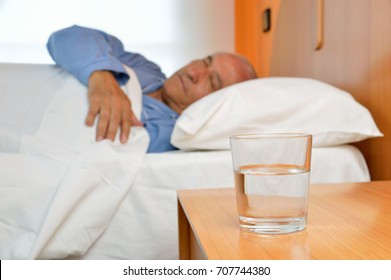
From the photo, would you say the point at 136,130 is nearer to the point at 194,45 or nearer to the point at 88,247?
the point at 88,247

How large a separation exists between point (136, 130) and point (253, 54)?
139cm

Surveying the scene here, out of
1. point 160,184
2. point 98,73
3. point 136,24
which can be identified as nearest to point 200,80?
point 98,73

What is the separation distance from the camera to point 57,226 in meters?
0.96

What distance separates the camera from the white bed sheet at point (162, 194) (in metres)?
1.04

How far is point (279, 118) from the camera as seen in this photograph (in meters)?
1.16

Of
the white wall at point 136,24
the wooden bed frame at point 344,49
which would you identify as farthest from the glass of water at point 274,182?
the white wall at point 136,24

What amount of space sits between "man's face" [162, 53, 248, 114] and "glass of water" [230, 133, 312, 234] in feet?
3.30

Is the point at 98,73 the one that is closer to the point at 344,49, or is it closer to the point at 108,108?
the point at 108,108

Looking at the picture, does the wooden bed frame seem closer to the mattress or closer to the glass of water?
the mattress

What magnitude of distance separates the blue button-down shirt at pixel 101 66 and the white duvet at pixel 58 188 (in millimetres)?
169

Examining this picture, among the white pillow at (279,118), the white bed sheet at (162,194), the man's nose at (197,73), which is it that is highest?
the man's nose at (197,73)

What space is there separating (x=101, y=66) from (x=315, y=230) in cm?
96

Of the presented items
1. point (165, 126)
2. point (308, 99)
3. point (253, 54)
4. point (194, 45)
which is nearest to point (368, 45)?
point (308, 99)

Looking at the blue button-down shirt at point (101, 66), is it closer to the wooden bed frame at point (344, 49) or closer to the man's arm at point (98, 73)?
the man's arm at point (98, 73)
